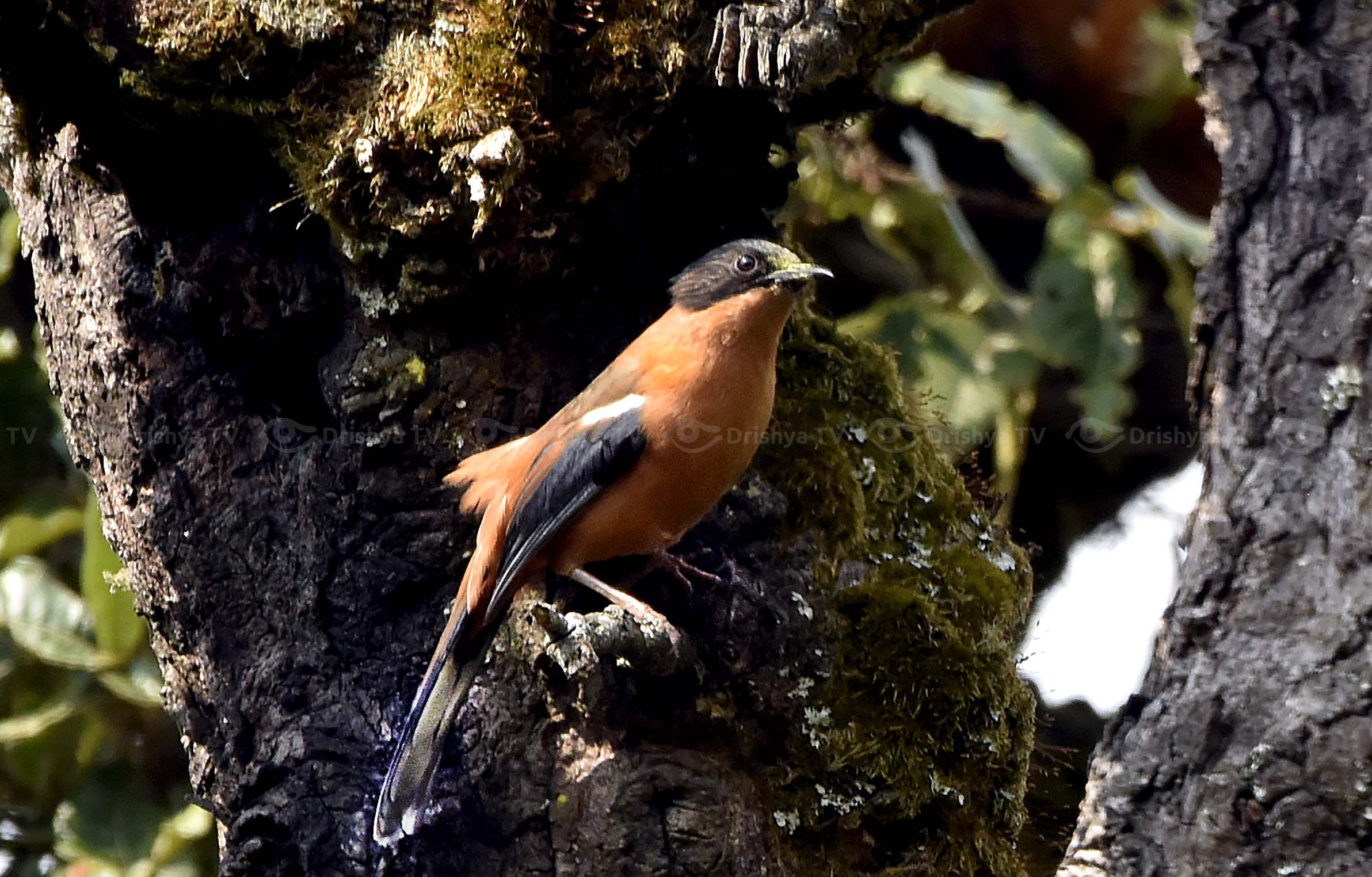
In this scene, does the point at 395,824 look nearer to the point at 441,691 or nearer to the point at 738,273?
the point at 441,691

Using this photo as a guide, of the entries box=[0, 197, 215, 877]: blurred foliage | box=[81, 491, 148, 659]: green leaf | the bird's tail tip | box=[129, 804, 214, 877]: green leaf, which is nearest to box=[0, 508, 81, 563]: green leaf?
box=[0, 197, 215, 877]: blurred foliage

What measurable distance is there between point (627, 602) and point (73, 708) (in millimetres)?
2473

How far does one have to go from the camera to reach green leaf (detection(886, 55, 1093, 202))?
588cm

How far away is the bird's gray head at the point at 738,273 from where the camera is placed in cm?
416

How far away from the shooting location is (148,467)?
4238 mm

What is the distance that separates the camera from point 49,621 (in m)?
5.38

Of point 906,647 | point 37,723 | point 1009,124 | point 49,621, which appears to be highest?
point 1009,124

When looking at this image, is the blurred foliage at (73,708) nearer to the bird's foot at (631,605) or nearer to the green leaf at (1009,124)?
the bird's foot at (631,605)

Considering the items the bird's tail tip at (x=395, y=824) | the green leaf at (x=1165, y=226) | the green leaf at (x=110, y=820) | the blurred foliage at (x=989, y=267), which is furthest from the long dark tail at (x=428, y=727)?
the green leaf at (x=1165, y=226)

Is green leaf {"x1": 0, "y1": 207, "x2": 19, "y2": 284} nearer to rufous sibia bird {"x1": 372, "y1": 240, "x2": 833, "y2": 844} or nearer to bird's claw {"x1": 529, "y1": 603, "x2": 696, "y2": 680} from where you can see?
rufous sibia bird {"x1": 372, "y1": 240, "x2": 833, "y2": 844}

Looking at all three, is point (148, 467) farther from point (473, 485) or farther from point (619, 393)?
Result: point (619, 393)

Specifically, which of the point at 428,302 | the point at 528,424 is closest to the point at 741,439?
the point at 528,424

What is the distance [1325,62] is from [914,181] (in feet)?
10.6

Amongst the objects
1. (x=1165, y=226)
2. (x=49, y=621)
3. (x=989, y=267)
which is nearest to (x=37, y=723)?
(x=49, y=621)
